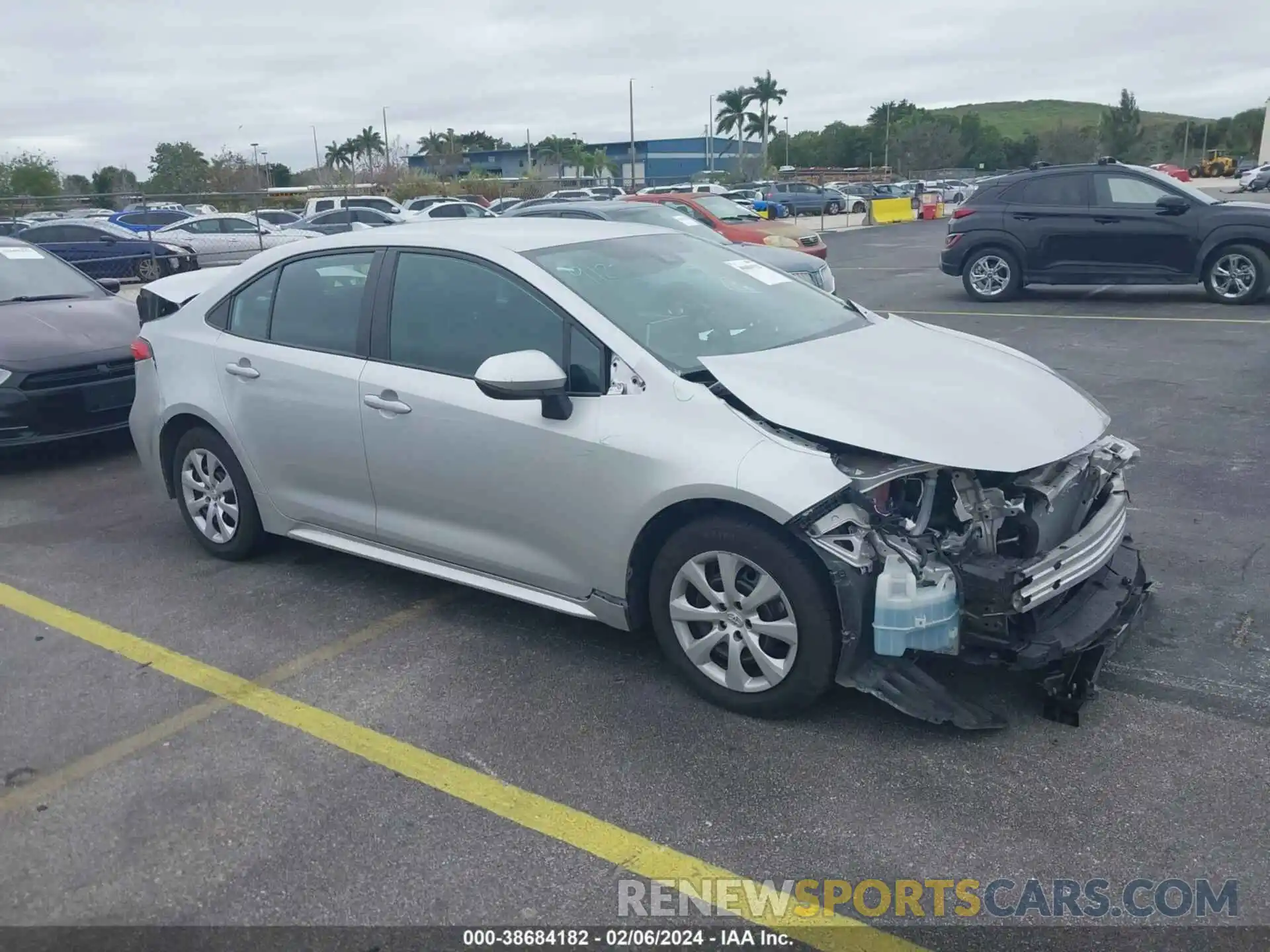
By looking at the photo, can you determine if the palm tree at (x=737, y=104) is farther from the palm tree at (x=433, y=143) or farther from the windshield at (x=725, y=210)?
the windshield at (x=725, y=210)

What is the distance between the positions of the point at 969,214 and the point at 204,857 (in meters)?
12.8

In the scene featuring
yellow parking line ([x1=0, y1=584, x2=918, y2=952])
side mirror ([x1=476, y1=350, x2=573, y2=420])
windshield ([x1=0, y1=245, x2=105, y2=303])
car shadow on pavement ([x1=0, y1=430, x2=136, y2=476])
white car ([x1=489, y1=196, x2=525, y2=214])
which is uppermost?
white car ([x1=489, y1=196, x2=525, y2=214])

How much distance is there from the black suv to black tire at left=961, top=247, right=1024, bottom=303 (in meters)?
0.02

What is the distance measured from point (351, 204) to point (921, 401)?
2744 centimetres

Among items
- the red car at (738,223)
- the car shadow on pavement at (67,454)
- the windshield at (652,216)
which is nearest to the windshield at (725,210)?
the red car at (738,223)

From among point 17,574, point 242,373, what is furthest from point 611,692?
point 17,574

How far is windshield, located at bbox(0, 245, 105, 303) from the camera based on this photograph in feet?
27.2

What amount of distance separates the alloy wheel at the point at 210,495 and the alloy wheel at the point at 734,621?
8.59 ft

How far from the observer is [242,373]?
5.07m

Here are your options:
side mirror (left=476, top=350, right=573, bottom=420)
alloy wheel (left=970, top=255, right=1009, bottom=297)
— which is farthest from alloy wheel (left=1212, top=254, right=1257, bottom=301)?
side mirror (left=476, top=350, right=573, bottom=420)

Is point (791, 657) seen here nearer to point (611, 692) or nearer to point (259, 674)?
point (611, 692)

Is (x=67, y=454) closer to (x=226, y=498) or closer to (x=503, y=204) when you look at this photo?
(x=226, y=498)

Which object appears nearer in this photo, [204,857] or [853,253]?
[204,857]

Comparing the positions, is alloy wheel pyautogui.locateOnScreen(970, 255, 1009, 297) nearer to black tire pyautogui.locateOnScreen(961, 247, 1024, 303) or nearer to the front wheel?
black tire pyautogui.locateOnScreen(961, 247, 1024, 303)
